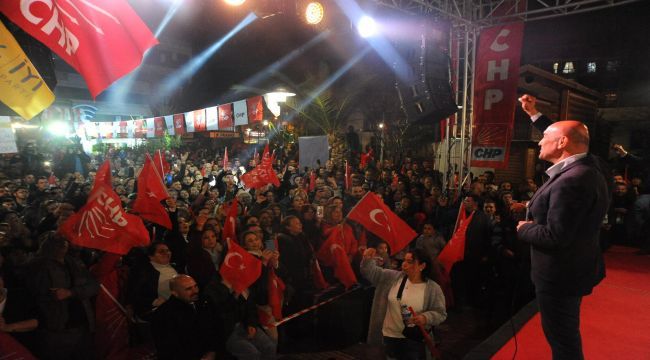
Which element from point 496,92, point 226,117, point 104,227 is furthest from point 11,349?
point 226,117

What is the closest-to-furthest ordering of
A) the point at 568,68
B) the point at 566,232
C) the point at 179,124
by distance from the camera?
1. the point at 566,232
2. the point at 179,124
3. the point at 568,68

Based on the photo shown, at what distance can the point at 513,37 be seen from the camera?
27.0 ft

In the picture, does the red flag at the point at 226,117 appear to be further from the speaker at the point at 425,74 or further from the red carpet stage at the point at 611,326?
the red carpet stage at the point at 611,326

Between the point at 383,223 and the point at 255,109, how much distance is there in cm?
830

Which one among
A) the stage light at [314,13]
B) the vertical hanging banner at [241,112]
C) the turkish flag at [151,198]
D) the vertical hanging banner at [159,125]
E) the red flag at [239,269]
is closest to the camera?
the red flag at [239,269]

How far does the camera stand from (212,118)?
14688mm

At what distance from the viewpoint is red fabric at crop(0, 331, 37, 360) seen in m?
3.47

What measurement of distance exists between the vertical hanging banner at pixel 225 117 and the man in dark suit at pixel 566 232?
12148 mm

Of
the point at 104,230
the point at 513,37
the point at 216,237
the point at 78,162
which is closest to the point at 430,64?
the point at 513,37

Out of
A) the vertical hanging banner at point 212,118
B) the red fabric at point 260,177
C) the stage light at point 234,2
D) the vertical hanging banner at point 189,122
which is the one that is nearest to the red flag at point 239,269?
the stage light at point 234,2

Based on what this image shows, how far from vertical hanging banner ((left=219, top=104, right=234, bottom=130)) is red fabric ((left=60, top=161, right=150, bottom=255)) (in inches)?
367

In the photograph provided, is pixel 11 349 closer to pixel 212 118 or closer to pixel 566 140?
pixel 566 140

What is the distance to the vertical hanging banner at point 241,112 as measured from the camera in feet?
42.0

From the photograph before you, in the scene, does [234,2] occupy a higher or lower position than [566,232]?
higher
